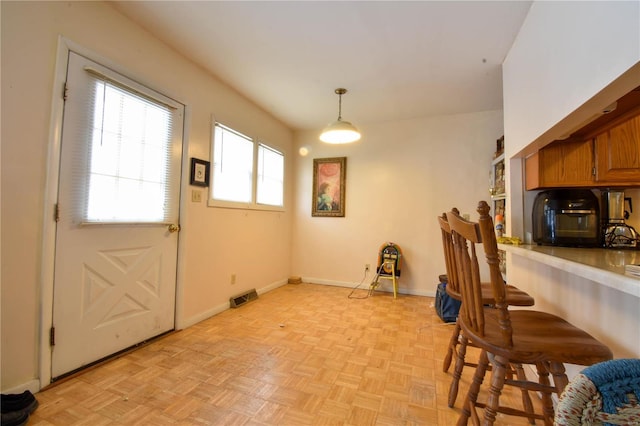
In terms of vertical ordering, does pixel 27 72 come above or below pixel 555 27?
below

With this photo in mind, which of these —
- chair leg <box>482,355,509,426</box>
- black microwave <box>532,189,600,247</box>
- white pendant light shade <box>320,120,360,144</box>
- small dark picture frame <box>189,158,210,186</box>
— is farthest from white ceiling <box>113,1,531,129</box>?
chair leg <box>482,355,509,426</box>

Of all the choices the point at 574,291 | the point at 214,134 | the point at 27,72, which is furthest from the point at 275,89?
the point at 574,291

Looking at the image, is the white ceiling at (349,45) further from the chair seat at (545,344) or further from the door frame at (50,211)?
the chair seat at (545,344)

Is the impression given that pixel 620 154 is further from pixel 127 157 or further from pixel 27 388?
pixel 27 388

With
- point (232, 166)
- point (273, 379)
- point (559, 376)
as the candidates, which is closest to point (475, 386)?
point (559, 376)

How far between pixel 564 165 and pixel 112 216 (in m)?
2.99

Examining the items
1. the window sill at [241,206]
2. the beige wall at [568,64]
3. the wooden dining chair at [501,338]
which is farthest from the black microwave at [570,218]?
the window sill at [241,206]

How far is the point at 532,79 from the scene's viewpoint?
1.67 meters

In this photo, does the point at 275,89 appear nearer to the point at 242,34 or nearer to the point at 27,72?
Answer: the point at 242,34

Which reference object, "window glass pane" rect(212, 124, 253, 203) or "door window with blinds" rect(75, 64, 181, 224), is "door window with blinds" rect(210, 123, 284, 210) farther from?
"door window with blinds" rect(75, 64, 181, 224)

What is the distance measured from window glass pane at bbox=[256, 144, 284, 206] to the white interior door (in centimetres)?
129

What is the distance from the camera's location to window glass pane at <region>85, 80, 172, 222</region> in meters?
1.78

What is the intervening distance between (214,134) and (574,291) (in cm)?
303

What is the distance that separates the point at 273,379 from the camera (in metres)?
1.68
